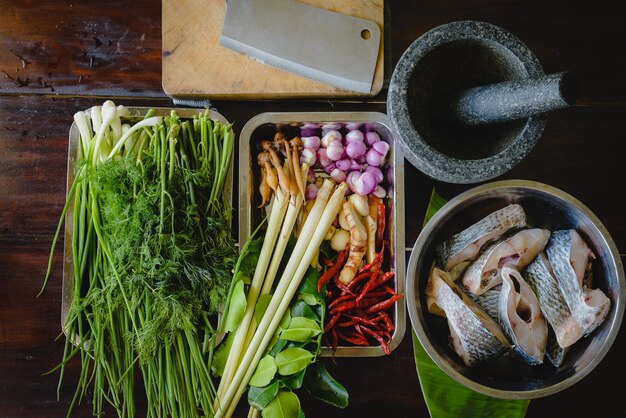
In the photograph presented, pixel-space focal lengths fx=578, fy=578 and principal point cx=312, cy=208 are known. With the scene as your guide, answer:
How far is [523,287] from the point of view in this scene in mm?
1105

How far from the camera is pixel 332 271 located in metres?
1.24

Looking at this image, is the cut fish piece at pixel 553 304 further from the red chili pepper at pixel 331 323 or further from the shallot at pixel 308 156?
the shallot at pixel 308 156

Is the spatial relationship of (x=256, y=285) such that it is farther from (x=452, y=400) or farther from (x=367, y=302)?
(x=452, y=400)

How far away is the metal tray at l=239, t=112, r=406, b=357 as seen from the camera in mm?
1225

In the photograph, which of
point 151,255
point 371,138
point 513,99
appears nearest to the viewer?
point 513,99

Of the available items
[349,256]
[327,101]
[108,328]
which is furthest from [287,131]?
Answer: [108,328]

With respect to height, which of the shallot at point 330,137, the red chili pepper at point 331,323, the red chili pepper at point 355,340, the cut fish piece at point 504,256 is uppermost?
the shallot at point 330,137

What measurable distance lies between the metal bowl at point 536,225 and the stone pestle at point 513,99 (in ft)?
0.53

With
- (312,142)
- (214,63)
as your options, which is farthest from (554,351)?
(214,63)

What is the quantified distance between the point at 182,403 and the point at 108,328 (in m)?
0.20


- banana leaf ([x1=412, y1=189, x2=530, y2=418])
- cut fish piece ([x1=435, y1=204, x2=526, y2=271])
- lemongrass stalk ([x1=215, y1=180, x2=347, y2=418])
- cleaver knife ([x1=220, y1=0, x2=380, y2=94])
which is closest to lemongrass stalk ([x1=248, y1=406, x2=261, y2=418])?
lemongrass stalk ([x1=215, y1=180, x2=347, y2=418])

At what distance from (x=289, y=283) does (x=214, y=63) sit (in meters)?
0.49

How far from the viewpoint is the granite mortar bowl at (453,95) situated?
1.03m

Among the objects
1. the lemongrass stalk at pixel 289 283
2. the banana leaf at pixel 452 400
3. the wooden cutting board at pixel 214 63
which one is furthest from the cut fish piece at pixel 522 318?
the wooden cutting board at pixel 214 63
